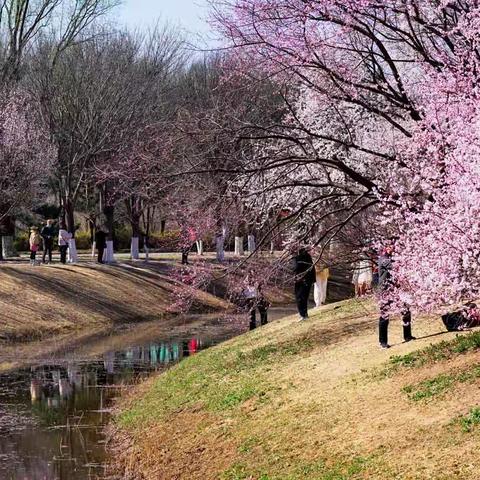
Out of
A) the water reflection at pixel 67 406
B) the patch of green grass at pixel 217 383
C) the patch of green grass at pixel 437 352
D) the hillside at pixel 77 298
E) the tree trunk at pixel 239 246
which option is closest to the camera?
the patch of green grass at pixel 437 352

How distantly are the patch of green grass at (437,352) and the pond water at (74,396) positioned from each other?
4.07 metres

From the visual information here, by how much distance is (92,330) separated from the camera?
102ft

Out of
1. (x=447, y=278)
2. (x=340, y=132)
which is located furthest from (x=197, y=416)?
(x=340, y=132)

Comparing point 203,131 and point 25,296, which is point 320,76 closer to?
point 203,131

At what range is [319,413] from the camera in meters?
11.9

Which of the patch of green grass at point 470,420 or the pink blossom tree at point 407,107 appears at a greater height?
the pink blossom tree at point 407,107

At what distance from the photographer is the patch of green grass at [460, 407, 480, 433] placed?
930 centimetres

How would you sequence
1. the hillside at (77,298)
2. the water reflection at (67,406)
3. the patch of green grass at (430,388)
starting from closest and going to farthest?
the patch of green grass at (430,388)
the water reflection at (67,406)
the hillside at (77,298)

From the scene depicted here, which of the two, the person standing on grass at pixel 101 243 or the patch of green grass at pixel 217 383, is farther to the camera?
the person standing on grass at pixel 101 243

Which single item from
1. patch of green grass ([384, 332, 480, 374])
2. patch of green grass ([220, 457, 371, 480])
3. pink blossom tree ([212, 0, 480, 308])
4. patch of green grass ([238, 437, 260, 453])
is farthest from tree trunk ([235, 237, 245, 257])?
patch of green grass ([220, 457, 371, 480])

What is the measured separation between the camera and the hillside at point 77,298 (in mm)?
30797

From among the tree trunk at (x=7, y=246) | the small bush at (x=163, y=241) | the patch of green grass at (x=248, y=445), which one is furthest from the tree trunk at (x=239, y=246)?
the patch of green grass at (x=248, y=445)

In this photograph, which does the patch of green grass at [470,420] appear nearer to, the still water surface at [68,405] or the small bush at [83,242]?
the still water surface at [68,405]

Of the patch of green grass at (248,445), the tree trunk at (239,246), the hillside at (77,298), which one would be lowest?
the patch of green grass at (248,445)
